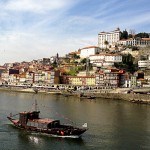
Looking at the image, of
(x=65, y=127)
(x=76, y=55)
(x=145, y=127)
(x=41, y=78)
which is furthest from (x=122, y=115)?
(x=76, y=55)

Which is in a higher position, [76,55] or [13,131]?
[76,55]

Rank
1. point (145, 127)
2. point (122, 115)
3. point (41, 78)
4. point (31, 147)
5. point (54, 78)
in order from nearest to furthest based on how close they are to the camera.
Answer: point (31, 147) < point (145, 127) < point (122, 115) < point (54, 78) < point (41, 78)

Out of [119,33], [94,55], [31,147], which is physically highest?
[119,33]

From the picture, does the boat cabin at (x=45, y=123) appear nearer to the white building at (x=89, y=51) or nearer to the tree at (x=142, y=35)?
the white building at (x=89, y=51)

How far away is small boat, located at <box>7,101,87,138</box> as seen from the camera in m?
27.8

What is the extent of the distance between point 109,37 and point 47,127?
8049cm

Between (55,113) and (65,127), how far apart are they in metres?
11.6

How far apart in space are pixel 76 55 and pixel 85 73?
2126cm

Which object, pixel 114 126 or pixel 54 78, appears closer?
pixel 114 126

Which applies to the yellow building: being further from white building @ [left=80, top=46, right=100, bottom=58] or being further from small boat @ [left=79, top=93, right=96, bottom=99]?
white building @ [left=80, top=46, right=100, bottom=58]

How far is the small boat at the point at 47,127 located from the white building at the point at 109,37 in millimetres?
74296

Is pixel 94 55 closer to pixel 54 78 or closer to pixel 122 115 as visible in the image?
pixel 54 78

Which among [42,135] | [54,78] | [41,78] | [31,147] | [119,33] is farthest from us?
[119,33]

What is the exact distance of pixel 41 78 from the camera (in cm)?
8844
